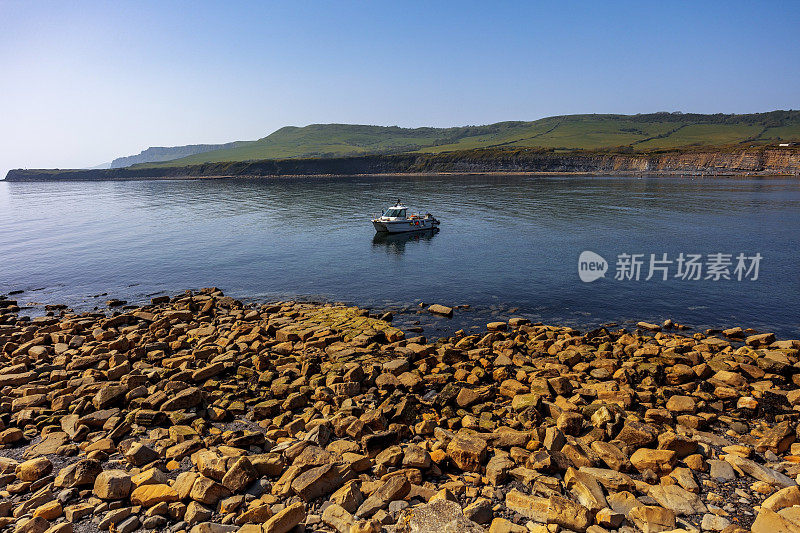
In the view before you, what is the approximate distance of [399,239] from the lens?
6106cm

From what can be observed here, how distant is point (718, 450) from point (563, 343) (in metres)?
8.85

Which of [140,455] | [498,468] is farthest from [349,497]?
[140,455]

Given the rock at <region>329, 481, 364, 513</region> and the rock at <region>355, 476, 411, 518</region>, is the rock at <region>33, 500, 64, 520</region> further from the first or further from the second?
the rock at <region>355, 476, 411, 518</region>

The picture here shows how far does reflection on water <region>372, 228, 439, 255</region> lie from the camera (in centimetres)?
5531

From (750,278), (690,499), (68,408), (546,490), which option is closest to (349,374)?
(546,490)

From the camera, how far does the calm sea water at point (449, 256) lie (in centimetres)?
3105

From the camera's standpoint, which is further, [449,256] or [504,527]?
[449,256]

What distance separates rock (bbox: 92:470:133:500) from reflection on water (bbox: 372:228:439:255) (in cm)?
4237

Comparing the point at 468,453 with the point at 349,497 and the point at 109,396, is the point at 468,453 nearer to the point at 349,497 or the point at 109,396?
the point at 349,497

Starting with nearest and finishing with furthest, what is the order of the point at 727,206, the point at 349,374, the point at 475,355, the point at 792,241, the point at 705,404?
the point at 705,404
the point at 349,374
the point at 475,355
the point at 792,241
the point at 727,206

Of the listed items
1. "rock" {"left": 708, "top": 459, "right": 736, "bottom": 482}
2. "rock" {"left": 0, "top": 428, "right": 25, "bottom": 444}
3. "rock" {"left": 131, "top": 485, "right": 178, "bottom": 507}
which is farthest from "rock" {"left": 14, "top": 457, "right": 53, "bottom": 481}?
"rock" {"left": 708, "top": 459, "right": 736, "bottom": 482}

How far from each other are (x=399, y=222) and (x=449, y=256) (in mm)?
15262

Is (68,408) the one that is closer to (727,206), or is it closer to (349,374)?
(349,374)

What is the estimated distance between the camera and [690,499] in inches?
430
